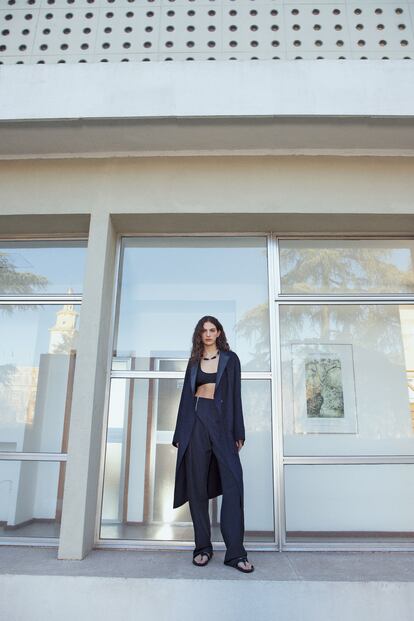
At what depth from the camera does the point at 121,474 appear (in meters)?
3.66

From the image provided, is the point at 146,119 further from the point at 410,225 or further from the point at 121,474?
the point at 121,474

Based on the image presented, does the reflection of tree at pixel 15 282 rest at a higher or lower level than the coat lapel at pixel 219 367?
higher

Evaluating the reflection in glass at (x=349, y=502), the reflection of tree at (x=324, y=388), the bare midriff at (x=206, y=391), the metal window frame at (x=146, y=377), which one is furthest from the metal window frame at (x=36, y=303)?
the reflection of tree at (x=324, y=388)

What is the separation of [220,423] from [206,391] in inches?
9.9

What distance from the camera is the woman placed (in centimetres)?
299

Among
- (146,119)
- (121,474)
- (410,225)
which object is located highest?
(146,119)

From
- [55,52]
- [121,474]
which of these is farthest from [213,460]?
[55,52]

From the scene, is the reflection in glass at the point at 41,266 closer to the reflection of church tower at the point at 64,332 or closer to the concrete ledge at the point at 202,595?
the reflection of church tower at the point at 64,332

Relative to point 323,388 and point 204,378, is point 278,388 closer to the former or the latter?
point 323,388

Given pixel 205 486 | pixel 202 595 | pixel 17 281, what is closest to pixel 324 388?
pixel 205 486

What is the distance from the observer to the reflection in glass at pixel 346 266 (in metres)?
4.08

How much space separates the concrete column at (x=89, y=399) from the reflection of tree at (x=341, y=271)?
1608 mm

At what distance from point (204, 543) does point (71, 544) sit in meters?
0.94

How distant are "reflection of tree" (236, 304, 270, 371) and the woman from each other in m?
0.59
